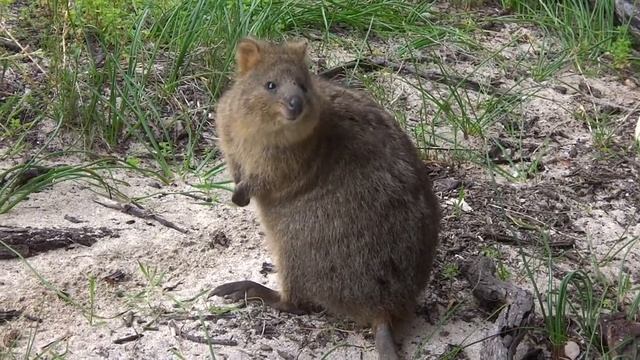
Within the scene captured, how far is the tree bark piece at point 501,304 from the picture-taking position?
4238 mm

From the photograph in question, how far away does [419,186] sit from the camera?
4559 millimetres

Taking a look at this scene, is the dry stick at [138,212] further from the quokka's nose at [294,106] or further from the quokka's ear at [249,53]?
the quokka's nose at [294,106]

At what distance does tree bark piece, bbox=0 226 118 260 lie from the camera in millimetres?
4645

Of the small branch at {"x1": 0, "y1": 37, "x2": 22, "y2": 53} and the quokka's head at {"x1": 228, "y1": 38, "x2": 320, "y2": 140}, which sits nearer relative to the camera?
the quokka's head at {"x1": 228, "y1": 38, "x2": 320, "y2": 140}

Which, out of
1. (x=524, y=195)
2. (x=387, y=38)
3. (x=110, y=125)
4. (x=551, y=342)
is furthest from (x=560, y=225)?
(x=110, y=125)

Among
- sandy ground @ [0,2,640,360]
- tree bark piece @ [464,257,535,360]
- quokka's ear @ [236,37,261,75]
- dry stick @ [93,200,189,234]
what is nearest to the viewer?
tree bark piece @ [464,257,535,360]

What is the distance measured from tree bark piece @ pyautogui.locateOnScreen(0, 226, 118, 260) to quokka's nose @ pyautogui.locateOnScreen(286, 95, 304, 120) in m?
1.29

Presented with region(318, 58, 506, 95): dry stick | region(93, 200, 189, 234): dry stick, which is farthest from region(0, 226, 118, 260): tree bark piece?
region(318, 58, 506, 95): dry stick

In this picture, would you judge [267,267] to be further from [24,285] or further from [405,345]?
[24,285]

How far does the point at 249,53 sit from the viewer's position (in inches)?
179

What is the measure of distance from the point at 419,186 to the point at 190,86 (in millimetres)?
2306

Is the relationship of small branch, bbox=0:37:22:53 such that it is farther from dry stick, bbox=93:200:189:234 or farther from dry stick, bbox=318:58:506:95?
dry stick, bbox=318:58:506:95

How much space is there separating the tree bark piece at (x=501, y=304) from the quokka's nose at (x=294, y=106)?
131 cm

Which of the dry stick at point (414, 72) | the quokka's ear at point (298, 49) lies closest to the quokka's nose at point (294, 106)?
the quokka's ear at point (298, 49)
